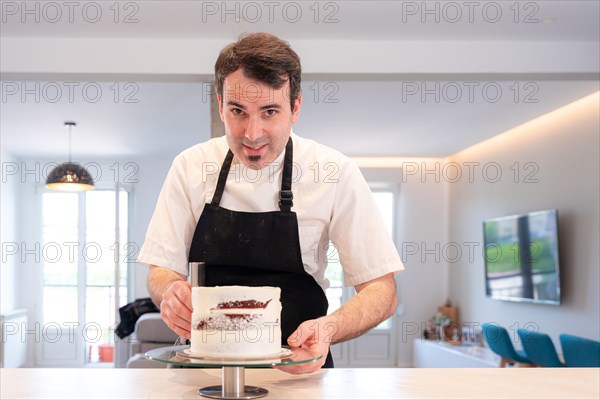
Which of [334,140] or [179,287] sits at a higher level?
[334,140]

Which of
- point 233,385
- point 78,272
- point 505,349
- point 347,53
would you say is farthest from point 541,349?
point 78,272

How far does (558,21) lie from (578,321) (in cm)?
249

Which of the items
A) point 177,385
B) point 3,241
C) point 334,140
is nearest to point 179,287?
point 177,385

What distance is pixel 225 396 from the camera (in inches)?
40.4

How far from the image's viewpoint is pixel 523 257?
20.2 ft

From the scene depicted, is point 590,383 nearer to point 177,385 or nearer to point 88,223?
point 177,385

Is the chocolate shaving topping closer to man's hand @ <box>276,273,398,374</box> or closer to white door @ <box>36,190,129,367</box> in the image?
man's hand @ <box>276,273,398,374</box>

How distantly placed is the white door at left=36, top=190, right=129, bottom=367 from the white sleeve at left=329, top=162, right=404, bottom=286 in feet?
24.5

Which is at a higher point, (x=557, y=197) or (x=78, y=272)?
(x=557, y=197)

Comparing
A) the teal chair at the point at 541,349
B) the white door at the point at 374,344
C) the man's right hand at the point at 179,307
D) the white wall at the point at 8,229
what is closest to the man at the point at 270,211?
the man's right hand at the point at 179,307

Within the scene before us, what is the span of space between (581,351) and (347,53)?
2379 millimetres

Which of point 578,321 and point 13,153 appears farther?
point 13,153

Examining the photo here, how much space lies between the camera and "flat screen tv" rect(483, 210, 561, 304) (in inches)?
222

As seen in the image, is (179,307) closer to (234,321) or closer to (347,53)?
(234,321)
